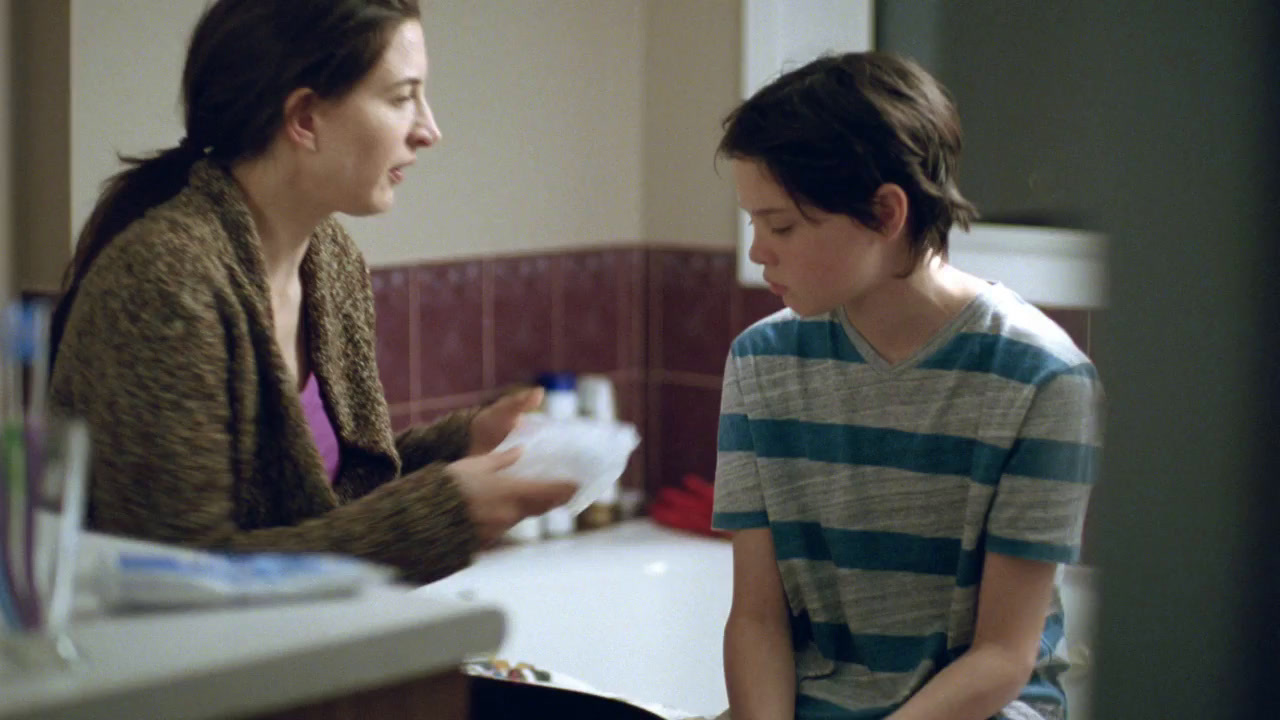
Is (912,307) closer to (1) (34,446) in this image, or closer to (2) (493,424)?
(2) (493,424)

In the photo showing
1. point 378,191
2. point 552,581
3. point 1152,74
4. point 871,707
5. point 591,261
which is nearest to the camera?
point 1152,74

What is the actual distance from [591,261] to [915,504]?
4.90ft

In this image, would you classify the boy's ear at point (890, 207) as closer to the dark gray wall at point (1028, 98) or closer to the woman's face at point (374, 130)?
the woman's face at point (374, 130)

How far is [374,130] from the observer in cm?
142

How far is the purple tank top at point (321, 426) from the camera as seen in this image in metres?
1.43

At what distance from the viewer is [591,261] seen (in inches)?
109

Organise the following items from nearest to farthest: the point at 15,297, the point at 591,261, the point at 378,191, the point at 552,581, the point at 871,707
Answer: the point at 871,707, the point at 378,191, the point at 15,297, the point at 552,581, the point at 591,261

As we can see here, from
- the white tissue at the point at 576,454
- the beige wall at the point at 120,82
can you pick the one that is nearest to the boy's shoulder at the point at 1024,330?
the white tissue at the point at 576,454

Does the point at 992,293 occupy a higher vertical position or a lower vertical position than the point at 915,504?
higher

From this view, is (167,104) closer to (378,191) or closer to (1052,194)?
(378,191)

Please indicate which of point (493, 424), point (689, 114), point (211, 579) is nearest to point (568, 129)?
point (689, 114)

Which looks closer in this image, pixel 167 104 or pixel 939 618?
pixel 939 618

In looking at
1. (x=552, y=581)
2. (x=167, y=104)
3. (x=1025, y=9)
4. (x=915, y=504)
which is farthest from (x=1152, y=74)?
(x=552, y=581)

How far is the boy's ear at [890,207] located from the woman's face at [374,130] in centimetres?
46
